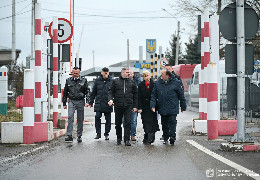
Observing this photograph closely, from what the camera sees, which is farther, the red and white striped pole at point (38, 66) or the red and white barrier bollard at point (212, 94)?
the red and white striped pole at point (38, 66)

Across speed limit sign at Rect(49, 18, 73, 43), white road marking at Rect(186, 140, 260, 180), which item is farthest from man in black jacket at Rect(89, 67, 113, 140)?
speed limit sign at Rect(49, 18, 73, 43)

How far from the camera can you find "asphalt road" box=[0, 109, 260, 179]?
6539mm

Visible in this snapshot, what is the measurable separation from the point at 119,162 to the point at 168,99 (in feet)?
11.4

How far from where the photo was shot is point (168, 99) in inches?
431

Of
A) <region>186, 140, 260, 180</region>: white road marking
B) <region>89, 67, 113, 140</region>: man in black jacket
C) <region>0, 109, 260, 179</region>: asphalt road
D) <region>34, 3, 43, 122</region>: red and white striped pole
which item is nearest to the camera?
<region>186, 140, 260, 180</region>: white road marking

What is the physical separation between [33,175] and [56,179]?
1.57 feet

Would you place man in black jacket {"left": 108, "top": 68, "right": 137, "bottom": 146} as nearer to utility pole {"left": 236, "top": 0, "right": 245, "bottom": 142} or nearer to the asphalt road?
the asphalt road

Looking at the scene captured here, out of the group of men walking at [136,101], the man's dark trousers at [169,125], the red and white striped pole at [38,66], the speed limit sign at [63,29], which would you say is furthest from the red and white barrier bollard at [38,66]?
the speed limit sign at [63,29]

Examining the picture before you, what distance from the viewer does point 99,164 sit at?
24.7ft

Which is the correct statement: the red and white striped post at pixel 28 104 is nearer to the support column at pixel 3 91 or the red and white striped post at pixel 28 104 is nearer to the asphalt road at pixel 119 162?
the asphalt road at pixel 119 162

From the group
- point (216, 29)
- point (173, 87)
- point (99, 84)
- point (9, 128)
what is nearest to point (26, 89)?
point (9, 128)

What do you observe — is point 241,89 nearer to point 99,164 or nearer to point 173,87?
point 173,87

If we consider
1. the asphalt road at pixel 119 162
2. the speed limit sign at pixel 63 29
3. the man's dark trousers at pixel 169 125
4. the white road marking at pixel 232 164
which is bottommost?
the asphalt road at pixel 119 162

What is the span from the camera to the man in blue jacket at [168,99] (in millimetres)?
10922
